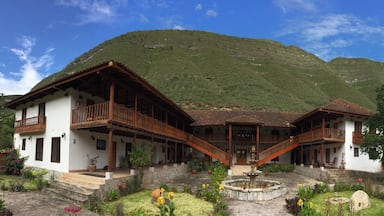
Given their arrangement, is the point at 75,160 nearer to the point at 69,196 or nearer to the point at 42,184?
the point at 42,184

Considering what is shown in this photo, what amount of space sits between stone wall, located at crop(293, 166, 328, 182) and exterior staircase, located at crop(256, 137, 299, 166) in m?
2.14

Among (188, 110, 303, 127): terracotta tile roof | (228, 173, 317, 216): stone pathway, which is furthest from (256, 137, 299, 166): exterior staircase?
(228, 173, 317, 216): stone pathway

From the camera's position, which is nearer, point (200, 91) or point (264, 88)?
point (200, 91)

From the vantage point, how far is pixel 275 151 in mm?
32094

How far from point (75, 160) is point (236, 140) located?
20.1 meters

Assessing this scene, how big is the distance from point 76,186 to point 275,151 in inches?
828

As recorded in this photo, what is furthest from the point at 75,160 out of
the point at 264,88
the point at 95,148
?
the point at 264,88

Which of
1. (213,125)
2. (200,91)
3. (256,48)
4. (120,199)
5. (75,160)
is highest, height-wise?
(256,48)

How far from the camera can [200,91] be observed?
66500mm

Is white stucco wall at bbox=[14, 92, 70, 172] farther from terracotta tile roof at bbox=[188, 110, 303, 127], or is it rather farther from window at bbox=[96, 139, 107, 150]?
terracotta tile roof at bbox=[188, 110, 303, 127]

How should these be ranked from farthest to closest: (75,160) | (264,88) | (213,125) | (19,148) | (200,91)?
1. (264,88)
2. (200,91)
3. (213,125)
4. (19,148)
5. (75,160)

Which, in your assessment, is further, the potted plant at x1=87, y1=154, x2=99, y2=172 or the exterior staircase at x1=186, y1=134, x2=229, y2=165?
the exterior staircase at x1=186, y1=134, x2=229, y2=165

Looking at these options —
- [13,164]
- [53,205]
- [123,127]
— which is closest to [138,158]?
[123,127]

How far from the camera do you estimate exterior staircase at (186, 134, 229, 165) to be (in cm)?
3105
